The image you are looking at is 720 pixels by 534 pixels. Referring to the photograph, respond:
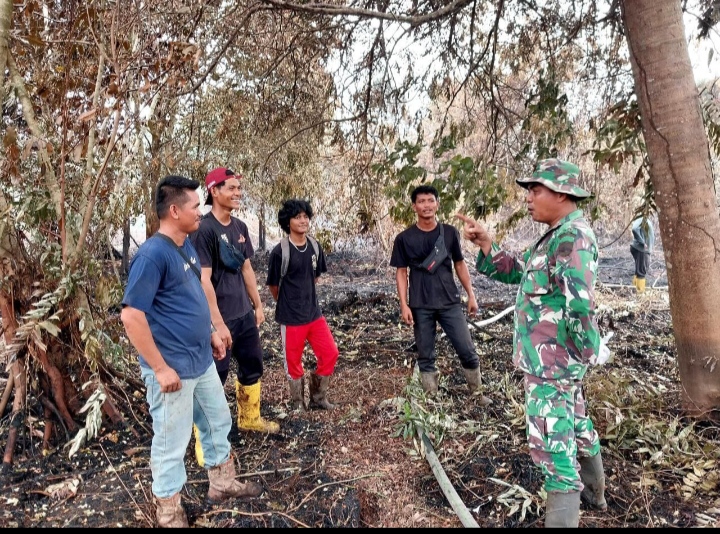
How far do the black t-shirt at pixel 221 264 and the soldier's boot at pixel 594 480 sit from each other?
235 cm

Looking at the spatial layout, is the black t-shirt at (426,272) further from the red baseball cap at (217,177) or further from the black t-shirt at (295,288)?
the red baseball cap at (217,177)

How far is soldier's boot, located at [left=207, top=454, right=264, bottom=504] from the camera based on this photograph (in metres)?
3.05

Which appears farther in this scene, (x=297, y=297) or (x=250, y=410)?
(x=297, y=297)

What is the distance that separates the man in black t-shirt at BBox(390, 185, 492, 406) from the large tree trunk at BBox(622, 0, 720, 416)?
1514mm

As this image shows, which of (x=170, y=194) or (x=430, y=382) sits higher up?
(x=170, y=194)

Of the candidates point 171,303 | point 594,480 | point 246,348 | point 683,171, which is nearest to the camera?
point 171,303

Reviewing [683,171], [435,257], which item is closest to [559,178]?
[683,171]

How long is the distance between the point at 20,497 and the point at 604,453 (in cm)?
359

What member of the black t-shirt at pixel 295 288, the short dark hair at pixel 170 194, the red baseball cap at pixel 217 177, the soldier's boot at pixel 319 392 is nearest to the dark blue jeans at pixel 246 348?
the black t-shirt at pixel 295 288

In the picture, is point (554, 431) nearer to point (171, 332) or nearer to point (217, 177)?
point (171, 332)

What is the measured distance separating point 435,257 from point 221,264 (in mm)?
1711

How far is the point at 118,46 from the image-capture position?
3695mm

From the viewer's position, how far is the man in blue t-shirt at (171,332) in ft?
8.36

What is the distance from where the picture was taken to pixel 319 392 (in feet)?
14.6
